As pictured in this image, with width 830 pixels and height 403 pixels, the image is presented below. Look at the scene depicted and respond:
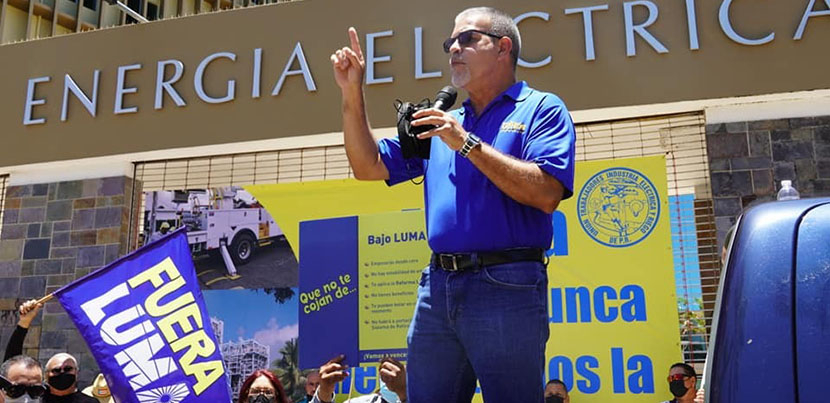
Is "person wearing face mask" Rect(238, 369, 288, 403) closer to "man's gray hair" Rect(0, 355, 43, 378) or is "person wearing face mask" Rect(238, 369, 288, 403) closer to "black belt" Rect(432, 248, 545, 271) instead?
"man's gray hair" Rect(0, 355, 43, 378)

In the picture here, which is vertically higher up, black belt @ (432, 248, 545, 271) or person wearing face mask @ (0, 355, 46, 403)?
black belt @ (432, 248, 545, 271)

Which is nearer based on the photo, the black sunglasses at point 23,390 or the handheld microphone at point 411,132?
the handheld microphone at point 411,132

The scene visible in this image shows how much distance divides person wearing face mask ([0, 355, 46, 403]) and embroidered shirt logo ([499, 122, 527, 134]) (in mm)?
3936

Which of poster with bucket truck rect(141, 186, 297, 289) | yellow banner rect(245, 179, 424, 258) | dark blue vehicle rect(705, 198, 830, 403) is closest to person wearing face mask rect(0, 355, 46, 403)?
yellow banner rect(245, 179, 424, 258)

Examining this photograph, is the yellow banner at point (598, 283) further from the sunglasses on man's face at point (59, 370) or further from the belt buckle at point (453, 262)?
the belt buckle at point (453, 262)

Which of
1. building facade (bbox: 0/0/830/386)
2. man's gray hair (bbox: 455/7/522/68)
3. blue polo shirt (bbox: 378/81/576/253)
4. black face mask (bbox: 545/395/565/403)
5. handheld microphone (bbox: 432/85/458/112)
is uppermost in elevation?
building facade (bbox: 0/0/830/386)

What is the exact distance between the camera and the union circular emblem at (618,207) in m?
5.54

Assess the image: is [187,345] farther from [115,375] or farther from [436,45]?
[436,45]

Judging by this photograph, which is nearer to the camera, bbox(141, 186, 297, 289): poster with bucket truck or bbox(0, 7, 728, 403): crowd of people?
bbox(0, 7, 728, 403): crowd of people

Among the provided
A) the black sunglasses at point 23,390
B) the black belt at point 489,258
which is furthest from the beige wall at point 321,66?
the black belt at point 489,258

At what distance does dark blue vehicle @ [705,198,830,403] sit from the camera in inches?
51.9

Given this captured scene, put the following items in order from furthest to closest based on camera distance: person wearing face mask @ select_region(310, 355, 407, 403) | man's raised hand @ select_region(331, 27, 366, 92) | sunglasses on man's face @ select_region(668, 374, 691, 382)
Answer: sunglasses on man's face @ select_region(668, 374, 691, 382) → person wearing face mask @ select_region(310, 355, 407, 403) → man's raised hand @ select_region(331, 27, 366, 92)

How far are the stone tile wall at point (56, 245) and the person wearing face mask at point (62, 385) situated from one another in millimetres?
1583

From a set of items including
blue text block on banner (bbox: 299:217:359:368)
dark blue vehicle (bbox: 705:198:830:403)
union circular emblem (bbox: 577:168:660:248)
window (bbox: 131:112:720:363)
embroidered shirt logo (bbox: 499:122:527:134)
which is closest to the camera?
dark blue vehicle (bbox: 705:198:830:403)
